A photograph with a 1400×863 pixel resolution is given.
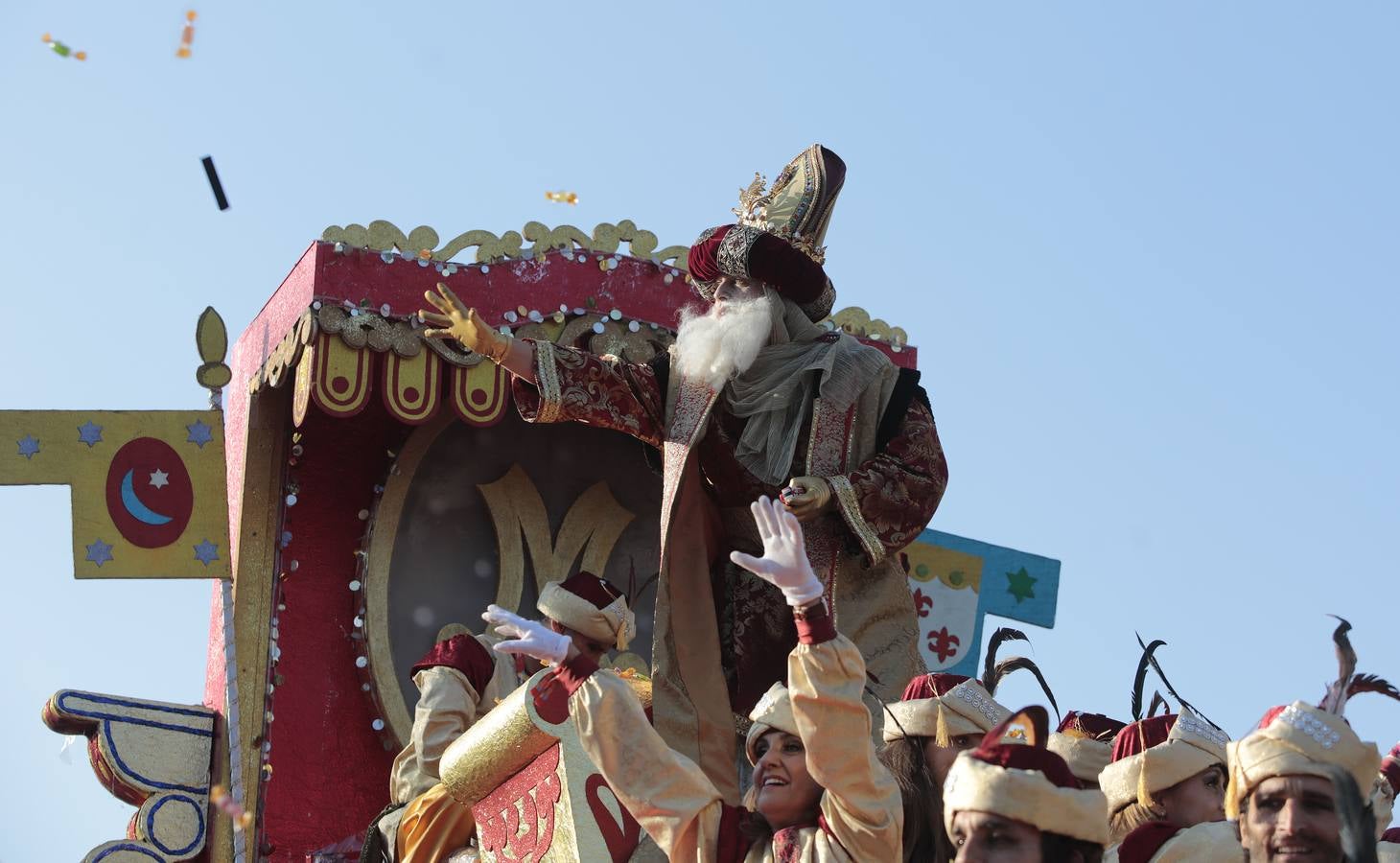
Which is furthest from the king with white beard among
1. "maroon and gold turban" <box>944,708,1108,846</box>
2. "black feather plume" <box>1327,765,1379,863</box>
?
"black feather plume" <box>1327,765,1379,863</box>

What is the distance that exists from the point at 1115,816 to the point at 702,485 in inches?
90.4

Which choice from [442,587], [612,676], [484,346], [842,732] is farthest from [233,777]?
[842,732]

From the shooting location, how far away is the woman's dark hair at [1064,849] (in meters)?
4.18

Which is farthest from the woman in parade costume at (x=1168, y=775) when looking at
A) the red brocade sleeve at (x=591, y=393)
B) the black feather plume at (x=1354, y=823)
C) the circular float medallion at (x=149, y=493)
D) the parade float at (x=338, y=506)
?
the circular float medallion at (x=149, y=493)

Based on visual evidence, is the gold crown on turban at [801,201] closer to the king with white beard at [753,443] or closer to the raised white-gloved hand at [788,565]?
the king with white beard at [753,443]

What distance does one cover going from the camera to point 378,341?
349 inches

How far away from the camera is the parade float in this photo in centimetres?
867

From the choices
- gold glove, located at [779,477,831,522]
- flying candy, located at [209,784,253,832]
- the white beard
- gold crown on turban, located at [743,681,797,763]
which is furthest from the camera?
flying candy, located at [209,784,253,832]

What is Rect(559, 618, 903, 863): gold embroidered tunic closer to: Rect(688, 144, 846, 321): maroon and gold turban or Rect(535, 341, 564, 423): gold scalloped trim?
Rect(535, 341, 564, 423): gold scalloped trim

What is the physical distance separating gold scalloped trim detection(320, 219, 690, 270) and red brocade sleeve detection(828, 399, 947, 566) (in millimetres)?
2248

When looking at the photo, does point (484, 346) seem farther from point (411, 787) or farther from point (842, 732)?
point (842, 732)

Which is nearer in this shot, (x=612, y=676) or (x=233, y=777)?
(x=612, y=676)

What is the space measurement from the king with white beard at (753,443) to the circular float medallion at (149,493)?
5.65 ft

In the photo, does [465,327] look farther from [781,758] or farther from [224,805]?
[781,758]
